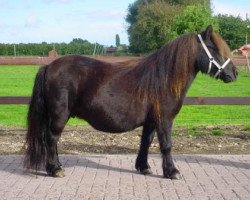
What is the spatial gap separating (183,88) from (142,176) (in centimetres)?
134

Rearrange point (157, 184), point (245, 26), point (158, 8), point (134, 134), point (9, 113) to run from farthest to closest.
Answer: point (158, 8), point (245, 26), point (9, 113), point (134, 134), point (157, 184)

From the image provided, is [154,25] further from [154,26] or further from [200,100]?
[200,100]

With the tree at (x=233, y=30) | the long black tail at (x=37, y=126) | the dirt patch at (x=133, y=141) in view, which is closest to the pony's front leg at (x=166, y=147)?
the long black tail at (x=37, y=126)

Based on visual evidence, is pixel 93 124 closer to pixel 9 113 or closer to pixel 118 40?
pixel 9 113

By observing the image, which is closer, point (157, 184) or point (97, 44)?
point (157, 184)

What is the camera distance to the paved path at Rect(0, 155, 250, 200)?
5.86 m

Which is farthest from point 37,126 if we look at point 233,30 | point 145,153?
point 233,30

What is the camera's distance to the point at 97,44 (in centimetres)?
6153

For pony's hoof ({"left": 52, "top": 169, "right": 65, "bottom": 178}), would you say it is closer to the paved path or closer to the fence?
the paved path

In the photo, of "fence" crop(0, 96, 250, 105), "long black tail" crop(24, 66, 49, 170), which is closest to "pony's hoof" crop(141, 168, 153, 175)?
"long black tail" crop(24, 66, 49, 170)

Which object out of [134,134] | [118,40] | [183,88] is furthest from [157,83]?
[118,40]

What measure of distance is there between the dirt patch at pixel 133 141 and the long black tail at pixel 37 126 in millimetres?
1405

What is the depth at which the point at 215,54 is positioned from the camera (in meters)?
6.61

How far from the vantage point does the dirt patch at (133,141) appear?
8.62 m
